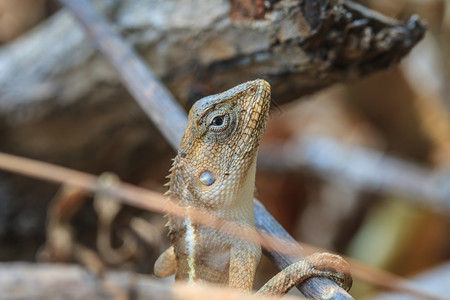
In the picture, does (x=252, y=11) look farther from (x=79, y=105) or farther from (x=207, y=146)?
(x=79, y=105)

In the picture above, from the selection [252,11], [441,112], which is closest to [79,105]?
[252,11]

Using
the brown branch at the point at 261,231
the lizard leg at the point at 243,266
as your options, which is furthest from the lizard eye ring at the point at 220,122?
the lizard leg at the point at 243,266

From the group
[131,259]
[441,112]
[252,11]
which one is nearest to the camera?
[252,11]

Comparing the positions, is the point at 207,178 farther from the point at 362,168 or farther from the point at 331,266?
the point at 362,168

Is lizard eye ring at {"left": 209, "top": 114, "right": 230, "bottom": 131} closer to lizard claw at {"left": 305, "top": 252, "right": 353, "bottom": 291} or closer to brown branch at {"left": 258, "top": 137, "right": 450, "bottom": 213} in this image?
lizard claw at {"left": 305, "top": 252, "right": 353, "bottom": 291}

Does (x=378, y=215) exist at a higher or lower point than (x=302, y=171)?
lower
